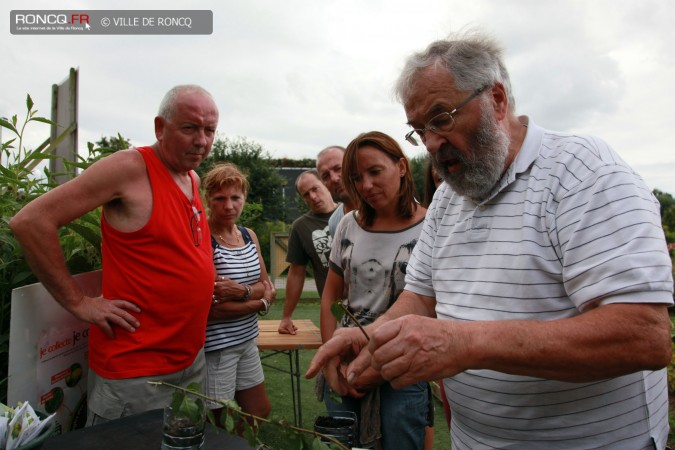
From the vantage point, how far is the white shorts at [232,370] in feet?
9.94

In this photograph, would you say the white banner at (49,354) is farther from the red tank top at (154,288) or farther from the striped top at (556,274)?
the striped top at (556,274)

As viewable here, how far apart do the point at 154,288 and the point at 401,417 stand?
1293mm

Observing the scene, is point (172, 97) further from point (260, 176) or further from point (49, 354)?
point (260, 176)

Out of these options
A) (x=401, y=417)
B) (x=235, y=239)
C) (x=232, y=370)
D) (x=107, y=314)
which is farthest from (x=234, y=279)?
(x=401, y=417)

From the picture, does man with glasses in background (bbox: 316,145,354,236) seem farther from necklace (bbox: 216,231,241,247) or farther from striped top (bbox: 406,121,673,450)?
striped top (bbox: 406,121,673,450)

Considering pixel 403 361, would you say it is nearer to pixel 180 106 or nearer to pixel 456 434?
pixel 456 434

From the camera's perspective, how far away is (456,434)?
5.39 feet

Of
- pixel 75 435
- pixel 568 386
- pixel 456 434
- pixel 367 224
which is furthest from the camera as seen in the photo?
pixel 367 224

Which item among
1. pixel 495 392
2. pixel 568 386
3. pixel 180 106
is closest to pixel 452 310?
pixel 495 392

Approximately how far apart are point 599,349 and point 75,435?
152 cm

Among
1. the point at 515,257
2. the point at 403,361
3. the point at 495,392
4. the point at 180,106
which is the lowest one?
the point at 495,392

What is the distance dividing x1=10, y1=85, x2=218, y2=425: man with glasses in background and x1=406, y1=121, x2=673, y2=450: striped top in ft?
3.96

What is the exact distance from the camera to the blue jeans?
2285 millimetres

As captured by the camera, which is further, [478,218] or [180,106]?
[180,106]
